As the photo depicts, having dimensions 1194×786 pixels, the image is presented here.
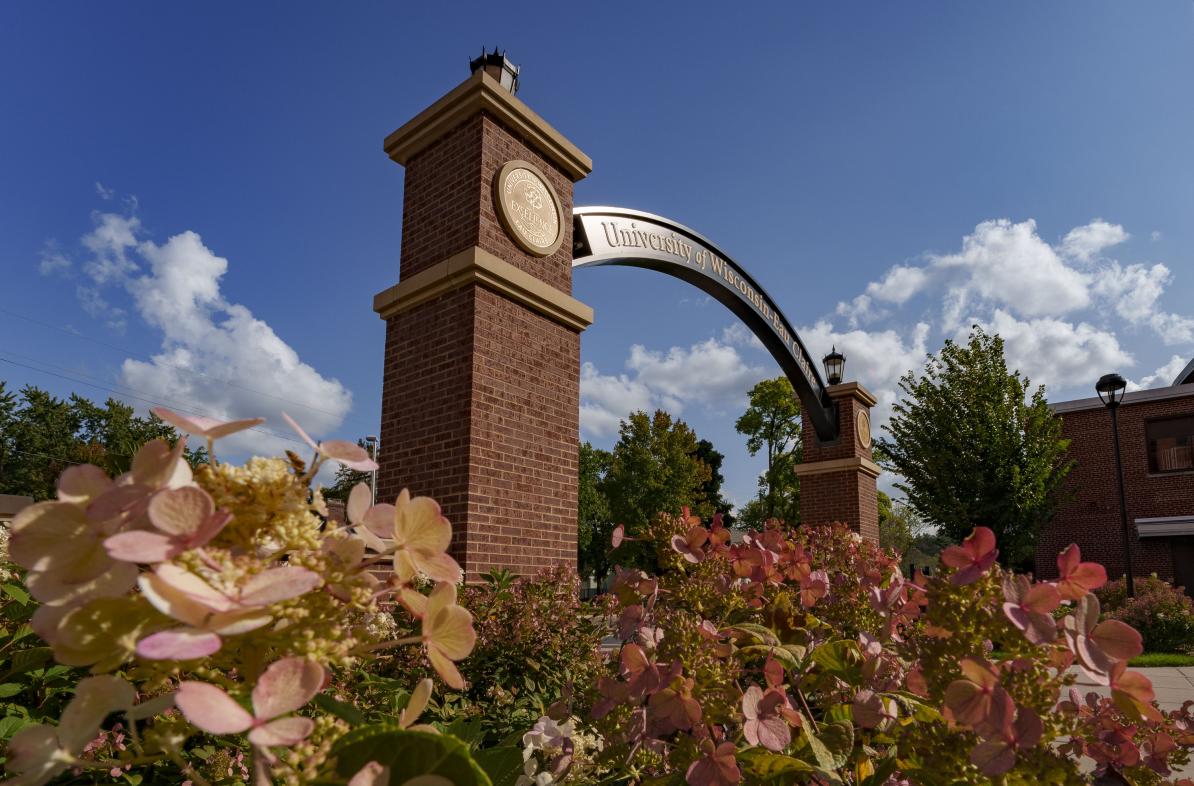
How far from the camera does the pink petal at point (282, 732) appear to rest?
642 millimetres

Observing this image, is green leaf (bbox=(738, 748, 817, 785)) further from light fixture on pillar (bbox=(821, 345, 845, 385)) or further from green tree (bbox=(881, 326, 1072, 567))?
green tree (bbox=(881, 326, 1072, 567))

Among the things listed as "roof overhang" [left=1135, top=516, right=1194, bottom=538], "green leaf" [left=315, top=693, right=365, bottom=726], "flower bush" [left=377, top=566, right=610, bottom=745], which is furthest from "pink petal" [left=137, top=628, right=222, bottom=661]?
"roof overhang" [left=1135, top=516, right=1194, bottom=538]

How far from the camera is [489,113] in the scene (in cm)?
570

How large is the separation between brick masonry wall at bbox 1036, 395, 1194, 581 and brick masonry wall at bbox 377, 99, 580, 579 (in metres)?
23.0

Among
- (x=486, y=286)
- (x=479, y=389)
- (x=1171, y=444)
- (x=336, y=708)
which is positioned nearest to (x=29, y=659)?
(x=336, y=708)

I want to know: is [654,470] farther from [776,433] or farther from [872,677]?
[872,677]

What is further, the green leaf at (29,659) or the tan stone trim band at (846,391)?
the tan stone trim band at (846,391)

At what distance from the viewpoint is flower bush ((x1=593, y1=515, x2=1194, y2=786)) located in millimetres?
1087

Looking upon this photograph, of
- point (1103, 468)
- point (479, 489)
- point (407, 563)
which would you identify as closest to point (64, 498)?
point (407, 563)

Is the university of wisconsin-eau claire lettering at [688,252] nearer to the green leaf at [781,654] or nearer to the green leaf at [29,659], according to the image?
the green leaf at [781,654]

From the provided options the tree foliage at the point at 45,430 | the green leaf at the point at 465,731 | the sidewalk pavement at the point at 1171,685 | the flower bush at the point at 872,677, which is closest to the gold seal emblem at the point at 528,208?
the flower bush at the point at 872,677

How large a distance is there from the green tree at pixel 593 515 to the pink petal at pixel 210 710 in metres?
36.2

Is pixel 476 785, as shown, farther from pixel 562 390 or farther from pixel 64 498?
pixel 562 390

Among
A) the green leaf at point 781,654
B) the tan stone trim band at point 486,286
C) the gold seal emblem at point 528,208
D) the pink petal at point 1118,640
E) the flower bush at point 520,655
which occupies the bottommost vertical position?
the flower bush at point 520,655
